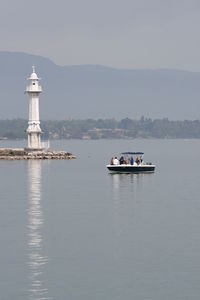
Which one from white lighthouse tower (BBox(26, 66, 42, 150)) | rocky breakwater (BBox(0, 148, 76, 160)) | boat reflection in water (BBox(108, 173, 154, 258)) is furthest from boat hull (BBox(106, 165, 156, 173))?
rocky breakwater (BBox(0, 148, 76, 160))

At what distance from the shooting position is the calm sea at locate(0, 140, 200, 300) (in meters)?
32.5

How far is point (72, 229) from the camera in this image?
44.4m

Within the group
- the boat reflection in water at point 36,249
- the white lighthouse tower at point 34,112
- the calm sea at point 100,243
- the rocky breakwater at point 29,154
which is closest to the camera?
the boat reflection in water at point 36,249

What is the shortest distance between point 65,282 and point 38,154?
7747cm

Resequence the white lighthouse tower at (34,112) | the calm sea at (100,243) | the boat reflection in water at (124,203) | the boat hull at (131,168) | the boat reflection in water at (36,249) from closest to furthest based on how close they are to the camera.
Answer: the boat reflection in water at (36,249) → the calm sea at (100,243) → the boat reflection in water at (124,203) → the boat hull at (131,168) → the white lighthouse tower at (34,112)

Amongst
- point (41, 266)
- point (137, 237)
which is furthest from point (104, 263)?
point (137, 237)

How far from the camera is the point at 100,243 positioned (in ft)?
132

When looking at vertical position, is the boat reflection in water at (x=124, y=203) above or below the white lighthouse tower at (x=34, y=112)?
below

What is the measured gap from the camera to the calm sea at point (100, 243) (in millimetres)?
32453

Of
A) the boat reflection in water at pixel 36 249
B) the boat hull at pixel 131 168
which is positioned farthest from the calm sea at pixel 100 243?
the boat hull at pixel 131 168

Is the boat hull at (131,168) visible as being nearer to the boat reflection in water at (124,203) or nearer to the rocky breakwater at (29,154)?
the boat reflection in water at (124,203)

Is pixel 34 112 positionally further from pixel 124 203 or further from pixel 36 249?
pixel 36 249

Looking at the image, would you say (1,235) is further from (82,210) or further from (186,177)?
(186,177)

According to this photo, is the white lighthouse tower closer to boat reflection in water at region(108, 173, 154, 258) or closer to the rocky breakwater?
the rocky breakwater
